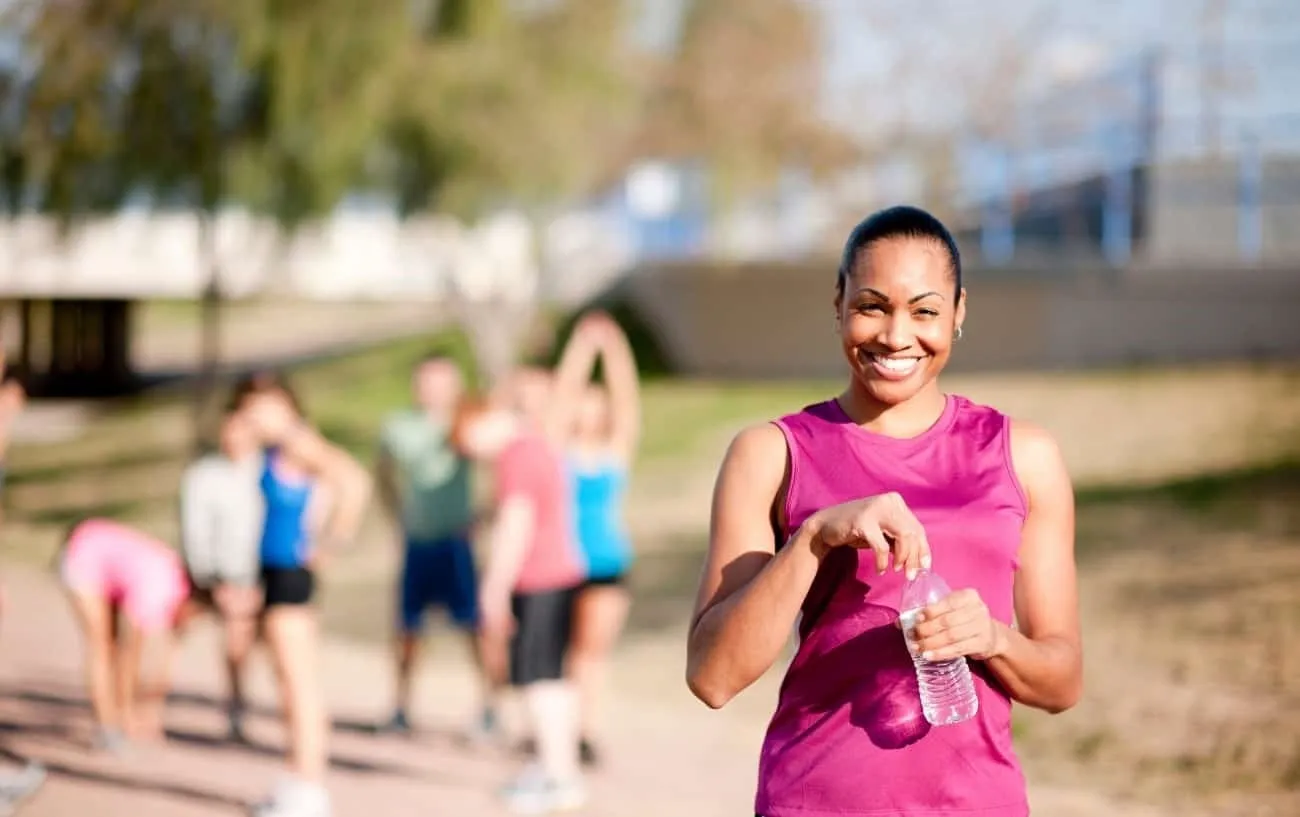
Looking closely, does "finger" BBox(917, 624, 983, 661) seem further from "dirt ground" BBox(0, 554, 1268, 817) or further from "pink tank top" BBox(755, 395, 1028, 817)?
"dirt ground" BBox(0, 554, 1268, 817)

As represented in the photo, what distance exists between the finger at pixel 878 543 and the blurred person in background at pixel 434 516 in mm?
7077

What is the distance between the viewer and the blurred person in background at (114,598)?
903 cm

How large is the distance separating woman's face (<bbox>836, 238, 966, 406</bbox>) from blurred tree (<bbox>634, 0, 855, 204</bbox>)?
89.0 ft

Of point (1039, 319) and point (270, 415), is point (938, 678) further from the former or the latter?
point (1039, 319)

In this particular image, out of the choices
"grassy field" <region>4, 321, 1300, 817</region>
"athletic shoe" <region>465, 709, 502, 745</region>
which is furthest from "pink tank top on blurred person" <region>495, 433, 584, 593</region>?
"grassy field" <region>4, 321, 1300, 817</region>

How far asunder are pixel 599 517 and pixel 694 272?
2060 cm

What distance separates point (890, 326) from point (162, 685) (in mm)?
7818

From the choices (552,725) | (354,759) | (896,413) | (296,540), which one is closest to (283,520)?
(296,540)

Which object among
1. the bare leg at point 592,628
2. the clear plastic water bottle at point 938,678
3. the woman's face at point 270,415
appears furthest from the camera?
the bare leg at point 592,628

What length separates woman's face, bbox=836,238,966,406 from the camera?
271 centimetres

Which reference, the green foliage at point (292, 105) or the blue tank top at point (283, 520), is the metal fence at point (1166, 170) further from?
the blue tank top at point (283, 520)

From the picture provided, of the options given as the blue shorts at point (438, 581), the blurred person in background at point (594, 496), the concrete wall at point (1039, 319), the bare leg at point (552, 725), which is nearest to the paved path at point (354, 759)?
the bare leg at point (552, 725)

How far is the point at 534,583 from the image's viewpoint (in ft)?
26.1

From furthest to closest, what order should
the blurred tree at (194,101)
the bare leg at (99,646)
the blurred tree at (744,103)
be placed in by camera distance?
the blurred tree at (744,103) < the blurred tree at (194,101) < the bare leg at (99,646)
